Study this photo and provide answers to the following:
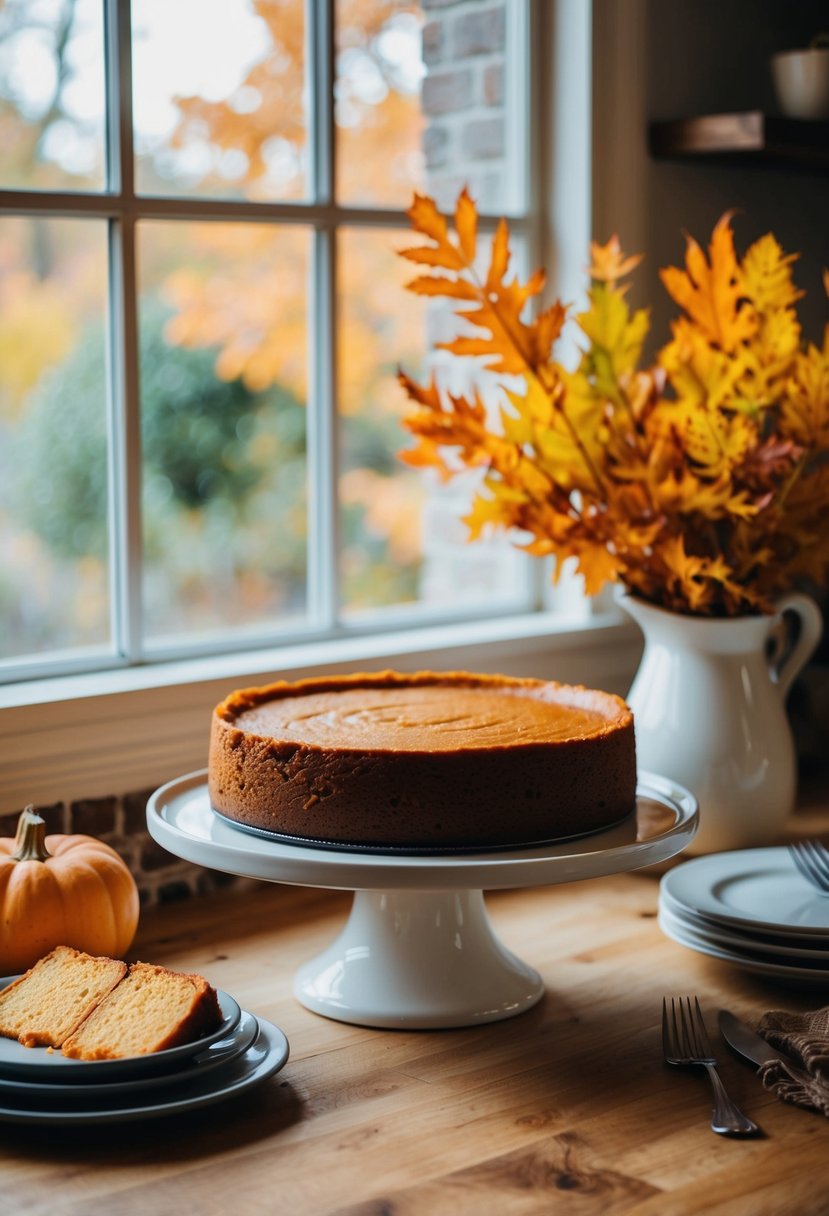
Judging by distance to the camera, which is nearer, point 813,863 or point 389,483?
point 813,863

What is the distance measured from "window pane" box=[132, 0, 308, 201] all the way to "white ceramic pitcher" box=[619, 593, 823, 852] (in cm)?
72

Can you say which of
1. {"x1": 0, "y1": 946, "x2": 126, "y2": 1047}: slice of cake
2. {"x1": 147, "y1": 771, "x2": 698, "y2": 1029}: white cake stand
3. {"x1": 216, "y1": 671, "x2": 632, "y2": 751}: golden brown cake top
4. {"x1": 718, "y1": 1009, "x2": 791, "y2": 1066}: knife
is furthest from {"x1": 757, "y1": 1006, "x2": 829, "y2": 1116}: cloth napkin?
{"x1": 0, "y1": 946, "x2": 126, "y2": 1047}: slice of cake

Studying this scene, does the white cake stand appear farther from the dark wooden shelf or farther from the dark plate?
the dark wooden shelf

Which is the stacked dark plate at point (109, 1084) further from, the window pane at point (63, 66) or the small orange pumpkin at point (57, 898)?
the window pane at point (63, 66)

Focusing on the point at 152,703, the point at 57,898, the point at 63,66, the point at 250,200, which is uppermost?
the point at 63,66

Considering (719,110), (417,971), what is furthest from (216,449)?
A: (417,971)

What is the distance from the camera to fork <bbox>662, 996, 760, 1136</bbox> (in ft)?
3.35

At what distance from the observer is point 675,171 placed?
1.91 metres

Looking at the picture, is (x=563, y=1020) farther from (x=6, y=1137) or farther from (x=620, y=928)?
(x=6, y=1137)

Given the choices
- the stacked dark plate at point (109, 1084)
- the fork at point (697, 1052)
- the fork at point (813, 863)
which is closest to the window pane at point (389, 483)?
the fork at point (813, 863)

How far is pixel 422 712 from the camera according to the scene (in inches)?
50.7

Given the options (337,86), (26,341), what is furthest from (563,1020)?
(26,341)

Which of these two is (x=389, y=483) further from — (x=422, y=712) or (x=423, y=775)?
(x=423, y=775)

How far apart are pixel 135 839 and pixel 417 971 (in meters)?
0.42
